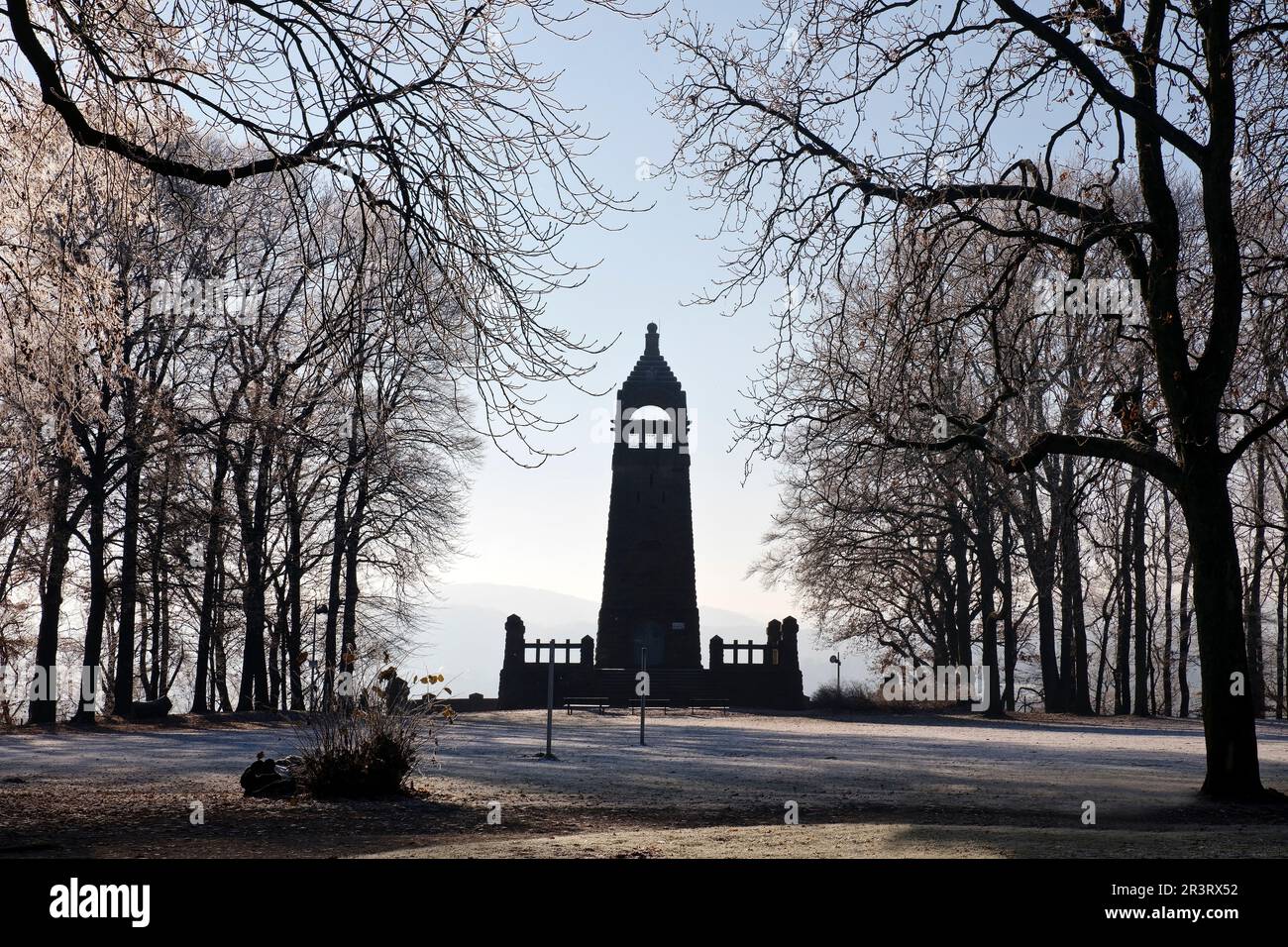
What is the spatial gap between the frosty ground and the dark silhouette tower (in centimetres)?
2418

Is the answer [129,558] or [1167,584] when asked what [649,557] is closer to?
[1167,584]

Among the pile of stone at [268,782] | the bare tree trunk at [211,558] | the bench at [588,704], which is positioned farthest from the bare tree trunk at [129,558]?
the pile of stone at [268,782]

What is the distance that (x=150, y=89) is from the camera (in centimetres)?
898

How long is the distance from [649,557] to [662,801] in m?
36.6

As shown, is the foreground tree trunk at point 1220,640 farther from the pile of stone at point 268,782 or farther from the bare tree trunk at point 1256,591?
the bare tree trunk at point 1256,591

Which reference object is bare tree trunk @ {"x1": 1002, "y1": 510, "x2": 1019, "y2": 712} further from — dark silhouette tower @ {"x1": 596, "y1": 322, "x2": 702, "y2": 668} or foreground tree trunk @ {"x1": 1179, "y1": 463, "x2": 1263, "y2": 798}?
foreground tree trunk @ {"x1": 1179, "y1": 463, "x2": 1263, "y2": 798}

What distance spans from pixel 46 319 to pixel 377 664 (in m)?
5.11

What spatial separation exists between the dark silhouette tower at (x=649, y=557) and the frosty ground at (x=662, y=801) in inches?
952

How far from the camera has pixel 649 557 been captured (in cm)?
4878

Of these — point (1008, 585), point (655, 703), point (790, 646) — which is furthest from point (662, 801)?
point (790, 646)

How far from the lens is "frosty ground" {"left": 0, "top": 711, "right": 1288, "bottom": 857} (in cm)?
823

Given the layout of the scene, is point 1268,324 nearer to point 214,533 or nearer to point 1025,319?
point 1025,319
